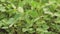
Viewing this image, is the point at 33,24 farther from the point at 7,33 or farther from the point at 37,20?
the point at 7,33

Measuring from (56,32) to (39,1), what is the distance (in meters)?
0.31

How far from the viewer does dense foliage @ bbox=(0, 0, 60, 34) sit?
132 centimetres

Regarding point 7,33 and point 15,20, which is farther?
point 7,33

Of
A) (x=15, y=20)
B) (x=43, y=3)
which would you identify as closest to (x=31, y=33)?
(x=15, y=20)

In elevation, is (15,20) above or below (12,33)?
above

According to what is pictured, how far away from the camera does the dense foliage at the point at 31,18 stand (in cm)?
132

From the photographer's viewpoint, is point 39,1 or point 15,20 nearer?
point 15,20

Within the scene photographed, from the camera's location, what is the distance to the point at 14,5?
4.82 ft

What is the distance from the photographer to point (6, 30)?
141 centimetres

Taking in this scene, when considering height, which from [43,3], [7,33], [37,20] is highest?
[43,3]

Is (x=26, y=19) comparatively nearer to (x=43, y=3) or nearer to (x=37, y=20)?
(x=37, y=20)

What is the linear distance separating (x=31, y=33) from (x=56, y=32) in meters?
0.21

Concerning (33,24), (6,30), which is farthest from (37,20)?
(6,30)

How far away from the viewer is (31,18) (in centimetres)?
137
